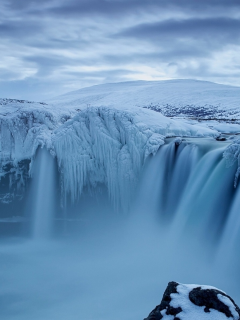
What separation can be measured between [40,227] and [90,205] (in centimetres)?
180

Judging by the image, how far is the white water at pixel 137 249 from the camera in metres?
6.65

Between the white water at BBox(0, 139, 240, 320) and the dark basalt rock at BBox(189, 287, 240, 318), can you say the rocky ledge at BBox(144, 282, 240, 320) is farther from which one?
the white water at BBox(0, 139, 240, 320)

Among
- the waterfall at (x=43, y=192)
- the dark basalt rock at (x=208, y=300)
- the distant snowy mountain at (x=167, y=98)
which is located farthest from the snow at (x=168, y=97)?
the dark basalt rock at (x=208, y=300)

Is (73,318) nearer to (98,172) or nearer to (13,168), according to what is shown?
(98,172)

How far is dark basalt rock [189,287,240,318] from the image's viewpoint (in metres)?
3.21

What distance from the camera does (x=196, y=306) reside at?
127 inches

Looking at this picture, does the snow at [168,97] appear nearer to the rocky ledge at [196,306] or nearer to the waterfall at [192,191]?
the waterfall at [192,191]

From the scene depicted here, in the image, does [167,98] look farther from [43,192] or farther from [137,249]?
[137,249]

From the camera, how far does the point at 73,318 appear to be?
599 centimetres

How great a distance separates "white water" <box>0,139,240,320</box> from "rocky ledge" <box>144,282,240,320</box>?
2958 mm

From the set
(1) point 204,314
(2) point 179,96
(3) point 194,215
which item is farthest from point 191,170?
(2) point 179,96

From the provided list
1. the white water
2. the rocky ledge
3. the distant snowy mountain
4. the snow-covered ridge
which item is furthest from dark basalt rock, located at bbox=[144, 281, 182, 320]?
the distant snowy mountain

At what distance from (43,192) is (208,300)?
806 cm

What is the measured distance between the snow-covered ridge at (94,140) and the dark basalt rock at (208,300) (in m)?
6.30
